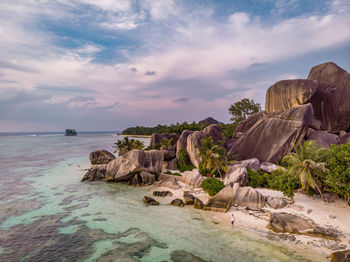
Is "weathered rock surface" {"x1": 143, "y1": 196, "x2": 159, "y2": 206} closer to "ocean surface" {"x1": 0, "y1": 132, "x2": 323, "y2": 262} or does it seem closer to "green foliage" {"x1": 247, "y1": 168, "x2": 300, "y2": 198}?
"ocean surface" {"x1": 0, "y1": 132, "x2": 323, "y2": 262}

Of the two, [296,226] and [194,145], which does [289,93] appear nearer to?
[194,145]

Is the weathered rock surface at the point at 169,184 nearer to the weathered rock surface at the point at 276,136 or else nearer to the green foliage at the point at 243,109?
the weathered rock surface at the point at 276,136

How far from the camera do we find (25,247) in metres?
17.4

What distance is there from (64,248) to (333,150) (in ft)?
95.7

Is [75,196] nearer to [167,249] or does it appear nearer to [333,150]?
[167,249]

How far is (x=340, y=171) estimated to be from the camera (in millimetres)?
20891

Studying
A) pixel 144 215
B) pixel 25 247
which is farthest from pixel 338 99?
pixel 25 247

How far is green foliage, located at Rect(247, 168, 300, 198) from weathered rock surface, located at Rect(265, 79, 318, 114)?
2065cm

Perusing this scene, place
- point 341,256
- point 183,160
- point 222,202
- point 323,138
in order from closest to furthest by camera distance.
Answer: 1. point 341,256
2. point 222,202
3. point 323,138
4. point 183,160

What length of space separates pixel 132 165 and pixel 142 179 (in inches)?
126

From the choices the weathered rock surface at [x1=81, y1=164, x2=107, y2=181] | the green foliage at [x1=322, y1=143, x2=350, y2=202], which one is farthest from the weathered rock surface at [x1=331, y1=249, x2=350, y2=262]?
the weathered rock surface at [x1=81, y1=164, x2=107, y2=181]

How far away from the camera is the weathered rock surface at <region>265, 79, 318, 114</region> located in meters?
44.2

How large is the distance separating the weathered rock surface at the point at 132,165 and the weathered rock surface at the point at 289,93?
30.2 metres

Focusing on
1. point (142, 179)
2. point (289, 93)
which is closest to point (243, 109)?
point (289, 93)
